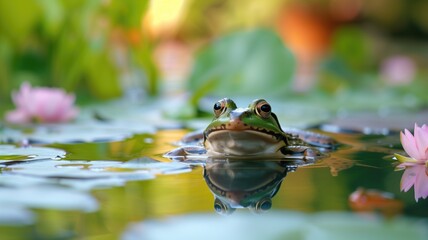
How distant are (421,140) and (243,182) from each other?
364 millimetres

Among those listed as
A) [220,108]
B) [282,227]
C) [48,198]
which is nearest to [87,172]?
[48,198]

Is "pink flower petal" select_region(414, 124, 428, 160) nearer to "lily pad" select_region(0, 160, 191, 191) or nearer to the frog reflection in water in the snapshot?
the frog reflection in water

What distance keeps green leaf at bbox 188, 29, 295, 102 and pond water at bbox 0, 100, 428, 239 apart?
4.30 ft

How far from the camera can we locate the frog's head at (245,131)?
159 cm

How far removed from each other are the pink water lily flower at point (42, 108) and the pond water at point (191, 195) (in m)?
0.48

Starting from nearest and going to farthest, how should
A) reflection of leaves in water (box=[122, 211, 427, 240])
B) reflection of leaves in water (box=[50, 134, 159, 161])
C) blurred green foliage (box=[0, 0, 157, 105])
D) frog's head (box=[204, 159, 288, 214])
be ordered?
reflection of leaves in water (box=[122, 211, 427, 240]) → frog's head (box=[204, 159, 288, 214]) → reflection of leaves in water (box=[50, 134, 159, 161]) → blurred green foliage (box=[0, 0, 157, 105])

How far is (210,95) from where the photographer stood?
3.31 meters

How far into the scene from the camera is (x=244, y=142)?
163 centimetres

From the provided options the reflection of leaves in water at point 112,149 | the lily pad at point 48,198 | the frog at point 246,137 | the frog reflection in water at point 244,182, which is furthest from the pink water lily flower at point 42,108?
the lily pad at point 48,198

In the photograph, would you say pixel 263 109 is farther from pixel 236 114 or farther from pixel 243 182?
pixel 243 182

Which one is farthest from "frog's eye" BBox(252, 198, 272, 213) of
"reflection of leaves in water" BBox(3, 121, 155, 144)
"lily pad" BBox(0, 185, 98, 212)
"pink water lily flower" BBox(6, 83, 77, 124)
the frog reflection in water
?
"pink water lily flower" BBox(6, 83, 77, 124)

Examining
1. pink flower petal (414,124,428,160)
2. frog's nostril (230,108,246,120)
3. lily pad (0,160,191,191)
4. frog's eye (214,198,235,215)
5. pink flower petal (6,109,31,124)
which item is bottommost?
frog's eye (214,198,235,215)

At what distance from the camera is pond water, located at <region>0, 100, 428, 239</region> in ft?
3.24

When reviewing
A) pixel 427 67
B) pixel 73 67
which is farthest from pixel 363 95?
pixel 427 67
